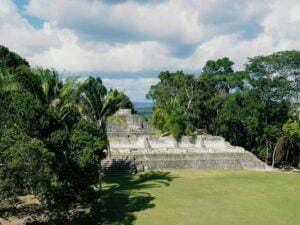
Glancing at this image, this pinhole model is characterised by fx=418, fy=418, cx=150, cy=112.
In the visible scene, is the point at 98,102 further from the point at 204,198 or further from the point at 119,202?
the point at 204,198

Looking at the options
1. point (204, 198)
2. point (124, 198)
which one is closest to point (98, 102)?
point (124, 198)

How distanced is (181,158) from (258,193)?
781 cm

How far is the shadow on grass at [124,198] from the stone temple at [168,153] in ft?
5.09

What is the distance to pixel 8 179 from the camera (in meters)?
11.7

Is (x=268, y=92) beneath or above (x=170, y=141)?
above

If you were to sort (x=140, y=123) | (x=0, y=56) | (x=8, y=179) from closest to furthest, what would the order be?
(x=8, y=179)
(x=140, y=123)
(x=0, y=56)

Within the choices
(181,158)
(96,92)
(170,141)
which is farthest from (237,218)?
(170,141)

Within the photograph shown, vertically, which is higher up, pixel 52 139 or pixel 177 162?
pixel 52 139

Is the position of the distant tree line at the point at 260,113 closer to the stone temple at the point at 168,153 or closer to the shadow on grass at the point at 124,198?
the stone temple at the point at 168,153

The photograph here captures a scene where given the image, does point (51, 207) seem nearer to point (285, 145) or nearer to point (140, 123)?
point (140, 123)

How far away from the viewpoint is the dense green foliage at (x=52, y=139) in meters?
11.9

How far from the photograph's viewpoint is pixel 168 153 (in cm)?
2822

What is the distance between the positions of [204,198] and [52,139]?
8.15 metres

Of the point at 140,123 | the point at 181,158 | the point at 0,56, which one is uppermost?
the point at 0,56
